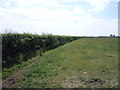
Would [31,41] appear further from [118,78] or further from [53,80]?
[118,78]

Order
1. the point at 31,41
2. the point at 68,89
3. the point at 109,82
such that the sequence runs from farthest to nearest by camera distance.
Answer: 1. the point at 31,41
2. the point at 109,82
3. the point at 68,89

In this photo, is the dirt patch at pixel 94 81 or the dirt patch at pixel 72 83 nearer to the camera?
the dirt patch at pixel 72 83

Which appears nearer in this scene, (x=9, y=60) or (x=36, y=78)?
(x=36, y=78)

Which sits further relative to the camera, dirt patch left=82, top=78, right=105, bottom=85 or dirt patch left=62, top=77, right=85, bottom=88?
dirt patch left=82, top=78, right=105, bottom=85

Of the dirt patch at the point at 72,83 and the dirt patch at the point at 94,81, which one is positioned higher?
the dirt patch at the point at 94,81

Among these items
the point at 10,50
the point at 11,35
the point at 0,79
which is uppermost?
the point at 11,35

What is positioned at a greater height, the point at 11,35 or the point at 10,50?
the point at 11,35

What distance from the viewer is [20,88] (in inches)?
205

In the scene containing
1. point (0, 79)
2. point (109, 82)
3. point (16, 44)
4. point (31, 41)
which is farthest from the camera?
point (31, 41)

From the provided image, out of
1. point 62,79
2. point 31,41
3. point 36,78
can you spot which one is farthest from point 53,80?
point 31,41

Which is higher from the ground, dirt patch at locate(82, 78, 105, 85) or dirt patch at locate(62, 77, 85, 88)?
dirt patch at locate(82, 78, 105, 85)

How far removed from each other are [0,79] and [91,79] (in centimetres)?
386

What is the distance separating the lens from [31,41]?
12.8m

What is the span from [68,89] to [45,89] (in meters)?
0.77
